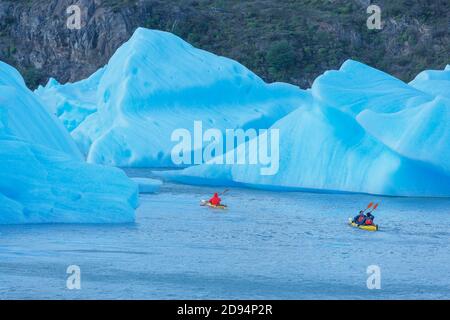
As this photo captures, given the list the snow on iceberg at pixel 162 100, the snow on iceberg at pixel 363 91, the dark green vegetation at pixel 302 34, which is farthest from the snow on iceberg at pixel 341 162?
the dark green vegetation at pixel 302 34

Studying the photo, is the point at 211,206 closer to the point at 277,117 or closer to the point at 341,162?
the point at 341,162

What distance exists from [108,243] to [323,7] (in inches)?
1448

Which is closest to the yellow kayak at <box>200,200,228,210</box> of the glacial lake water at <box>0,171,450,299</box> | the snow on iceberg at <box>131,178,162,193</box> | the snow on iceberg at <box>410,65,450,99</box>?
the glacial lake water at <box>0,171,450,299</box>

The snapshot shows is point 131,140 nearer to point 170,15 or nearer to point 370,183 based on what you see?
point 370,183

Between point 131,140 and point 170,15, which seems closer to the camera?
point 131,140

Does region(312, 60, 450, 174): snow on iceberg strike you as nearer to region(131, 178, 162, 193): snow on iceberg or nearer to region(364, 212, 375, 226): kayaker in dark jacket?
region(364, 212, 375, 226): kayaker in dark jacket

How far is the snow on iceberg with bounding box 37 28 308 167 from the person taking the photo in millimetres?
23812

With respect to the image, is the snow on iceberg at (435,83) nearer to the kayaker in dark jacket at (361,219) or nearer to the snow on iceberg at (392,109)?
the snow on iceberg at (392,109)

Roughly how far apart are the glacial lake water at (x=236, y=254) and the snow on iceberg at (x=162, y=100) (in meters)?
6.32

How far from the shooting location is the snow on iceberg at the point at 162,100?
23.8 meters

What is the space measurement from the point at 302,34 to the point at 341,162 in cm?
2751

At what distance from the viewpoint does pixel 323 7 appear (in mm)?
48688

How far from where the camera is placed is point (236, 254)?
12.9 metres
